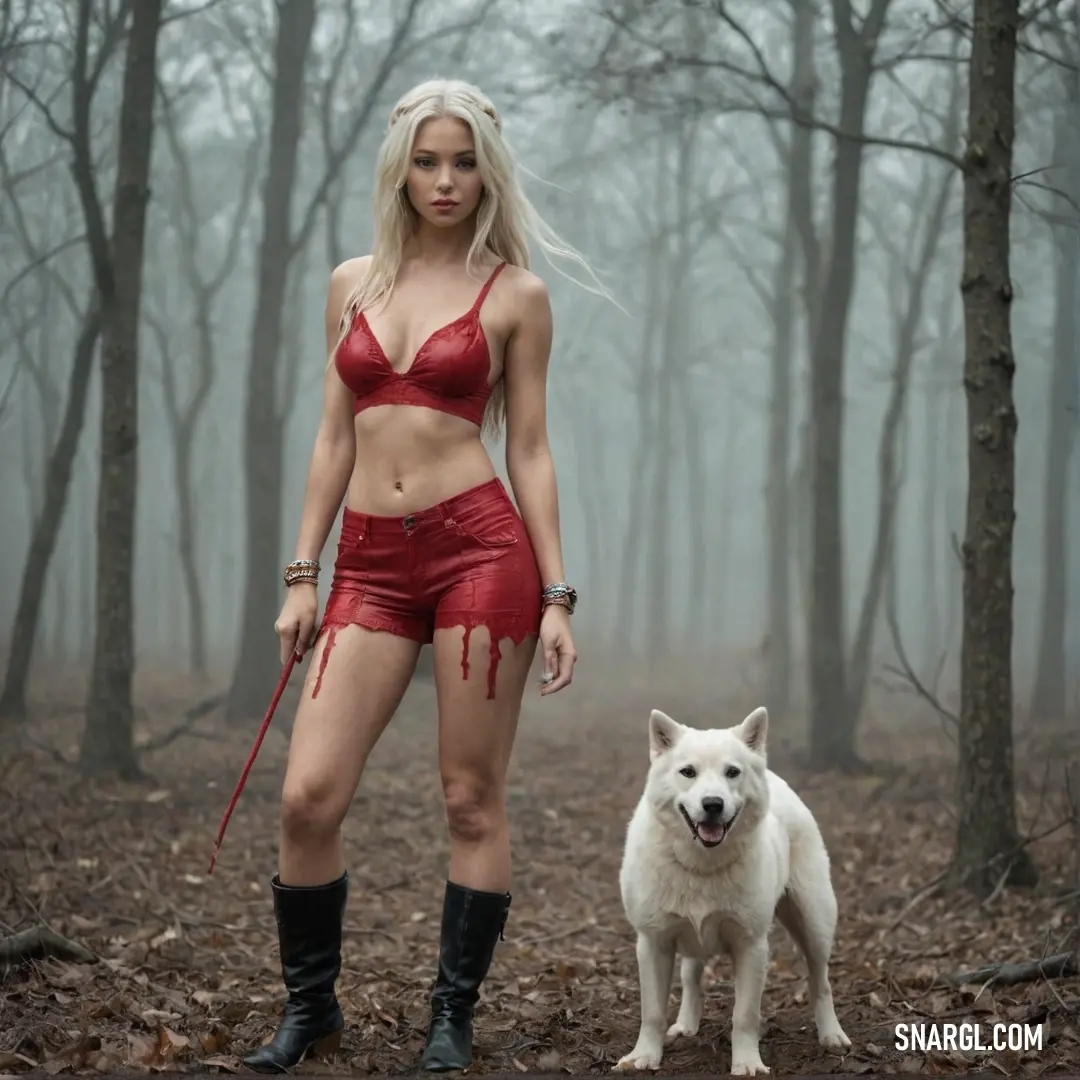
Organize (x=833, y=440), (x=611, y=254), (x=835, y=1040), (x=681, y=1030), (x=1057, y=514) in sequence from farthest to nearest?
(x=611, y=254), (x=1057, y=514), (x=833, y=440), (x=681, y=1030), (x=835, y=1040)

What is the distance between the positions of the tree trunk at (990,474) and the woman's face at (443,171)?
3523 mm

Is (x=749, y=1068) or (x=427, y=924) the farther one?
(x=427, y=924)

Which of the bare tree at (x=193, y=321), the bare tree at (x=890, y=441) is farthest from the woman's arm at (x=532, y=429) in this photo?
the bare tree at (x=193, y=321)

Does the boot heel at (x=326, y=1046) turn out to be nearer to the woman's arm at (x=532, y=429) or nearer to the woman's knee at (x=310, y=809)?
the woman's knee at (x=310, y=809)

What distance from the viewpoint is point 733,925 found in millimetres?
3783

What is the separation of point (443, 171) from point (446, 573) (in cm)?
110

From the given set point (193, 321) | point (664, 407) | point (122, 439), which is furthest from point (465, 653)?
point (664, 407)

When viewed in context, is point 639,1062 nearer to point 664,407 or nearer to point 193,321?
point 193,321

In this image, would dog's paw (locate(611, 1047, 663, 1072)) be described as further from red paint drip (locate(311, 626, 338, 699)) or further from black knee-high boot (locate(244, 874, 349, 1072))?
red paint drip (locate(311, 626, 338, 699))

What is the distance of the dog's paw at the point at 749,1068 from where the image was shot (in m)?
3.67

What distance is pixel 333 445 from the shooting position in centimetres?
377

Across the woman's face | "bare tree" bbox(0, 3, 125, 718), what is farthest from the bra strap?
"bare tree" bbox(0, 3, 125, 718)

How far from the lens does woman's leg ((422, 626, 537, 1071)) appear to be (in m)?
3.45

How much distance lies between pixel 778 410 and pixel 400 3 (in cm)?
689
